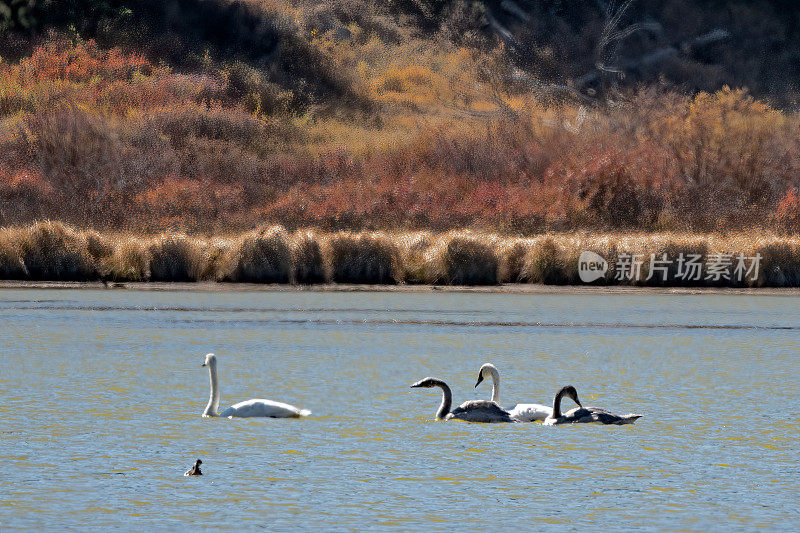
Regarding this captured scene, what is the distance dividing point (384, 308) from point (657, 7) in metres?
40.2

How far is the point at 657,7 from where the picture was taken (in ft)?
211

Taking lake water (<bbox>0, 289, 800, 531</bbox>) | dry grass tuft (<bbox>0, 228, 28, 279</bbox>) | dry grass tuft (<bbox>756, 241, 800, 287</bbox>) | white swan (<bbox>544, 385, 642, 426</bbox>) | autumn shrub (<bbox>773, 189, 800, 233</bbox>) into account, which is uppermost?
autumn shrub (<bbox>773, 189, 800, 233</bbox>)

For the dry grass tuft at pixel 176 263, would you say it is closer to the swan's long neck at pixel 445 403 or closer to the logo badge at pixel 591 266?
the logo badge at pixel 591 266

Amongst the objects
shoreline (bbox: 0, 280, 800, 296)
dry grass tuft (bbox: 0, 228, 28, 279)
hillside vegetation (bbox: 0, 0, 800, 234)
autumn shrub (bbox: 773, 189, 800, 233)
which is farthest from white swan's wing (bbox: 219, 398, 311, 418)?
autumn shrub (bbox: 773, 189, 800, 233)

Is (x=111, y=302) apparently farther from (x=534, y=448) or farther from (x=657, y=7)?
(x=657, y=7)

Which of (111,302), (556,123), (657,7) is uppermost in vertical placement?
(657,7)

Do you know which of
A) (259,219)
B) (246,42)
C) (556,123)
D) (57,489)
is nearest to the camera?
(57,489)

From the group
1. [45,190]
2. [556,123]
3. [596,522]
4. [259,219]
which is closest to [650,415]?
[596,522]

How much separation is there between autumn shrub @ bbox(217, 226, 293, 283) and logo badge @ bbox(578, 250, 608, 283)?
690 centimetres

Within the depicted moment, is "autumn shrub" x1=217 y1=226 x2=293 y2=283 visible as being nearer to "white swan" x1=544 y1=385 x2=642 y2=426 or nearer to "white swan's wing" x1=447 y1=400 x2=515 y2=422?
"white swan's wing" x1=447 y1=400 x2=515 y2=422

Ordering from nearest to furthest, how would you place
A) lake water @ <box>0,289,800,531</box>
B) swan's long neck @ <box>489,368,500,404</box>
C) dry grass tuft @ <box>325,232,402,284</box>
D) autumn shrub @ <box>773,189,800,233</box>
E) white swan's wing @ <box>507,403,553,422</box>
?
lake water @ <box>0,289,800,531</box> → white swan's wing @ <box>507,403,553,422</box> → swan's long neck @ <box>489,368,500,404</box> → dry grass tuft @ <box>325,232,402,284</box> → autumn shrub @ <box>773,189,800,233</box>

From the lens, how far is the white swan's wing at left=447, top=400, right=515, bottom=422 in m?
14.3

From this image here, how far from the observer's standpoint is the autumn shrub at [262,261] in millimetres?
32519

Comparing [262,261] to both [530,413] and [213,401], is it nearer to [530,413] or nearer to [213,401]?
[213,401]
